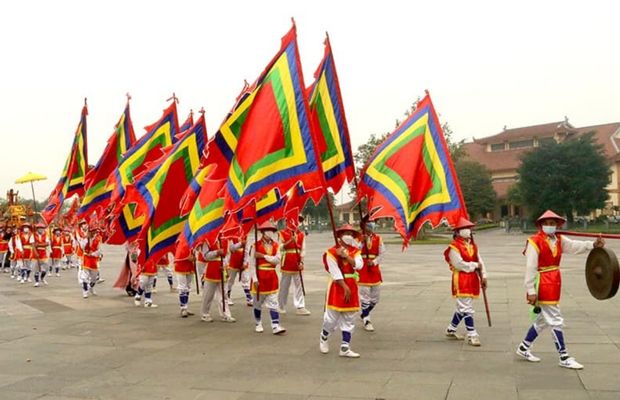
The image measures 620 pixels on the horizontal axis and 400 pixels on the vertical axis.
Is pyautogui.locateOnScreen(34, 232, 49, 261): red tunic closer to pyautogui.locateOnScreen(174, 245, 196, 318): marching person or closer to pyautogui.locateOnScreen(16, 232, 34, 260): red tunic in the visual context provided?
pyautogui.locateOnScreen(16, 232, 34, 260): red tunic

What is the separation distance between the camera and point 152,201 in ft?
37.6

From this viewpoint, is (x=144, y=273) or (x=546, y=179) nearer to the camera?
(x=144, y=273)

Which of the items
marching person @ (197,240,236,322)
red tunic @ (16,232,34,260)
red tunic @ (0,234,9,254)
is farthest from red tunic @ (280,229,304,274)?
red tunic @ (0,234,9,254)

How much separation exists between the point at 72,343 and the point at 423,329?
18.9ft

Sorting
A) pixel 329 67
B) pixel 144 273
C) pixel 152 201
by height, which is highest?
pixel 329 67

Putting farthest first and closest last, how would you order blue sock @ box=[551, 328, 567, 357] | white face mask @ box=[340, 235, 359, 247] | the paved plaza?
1. white face mask @ box=[340, 235, 359, 247]
2. blue sock @ box=[551, 328, 567, 357]
3. the paved plaza

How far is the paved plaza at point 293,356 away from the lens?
6.60 metres

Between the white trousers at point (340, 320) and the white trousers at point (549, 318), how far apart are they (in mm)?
2400

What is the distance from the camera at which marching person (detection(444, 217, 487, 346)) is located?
8.70 meters

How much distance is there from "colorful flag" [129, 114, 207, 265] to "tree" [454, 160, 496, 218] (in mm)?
45430

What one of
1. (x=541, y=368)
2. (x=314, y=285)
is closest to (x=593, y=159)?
(x=314, y=285)

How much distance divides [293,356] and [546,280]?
3.51 m

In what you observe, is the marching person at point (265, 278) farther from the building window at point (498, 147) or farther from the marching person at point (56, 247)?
the building window at point (498, 147)

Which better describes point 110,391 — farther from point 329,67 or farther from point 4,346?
point 329,67
